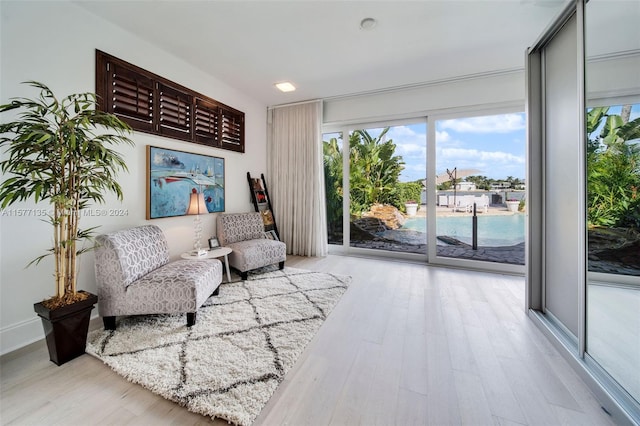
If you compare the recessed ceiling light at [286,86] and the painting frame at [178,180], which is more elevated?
the recessed ceiling light at [286,86]

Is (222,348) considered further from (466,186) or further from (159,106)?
(466,186)

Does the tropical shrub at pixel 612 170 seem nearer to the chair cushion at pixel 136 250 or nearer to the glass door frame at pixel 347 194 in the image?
the glass door frame at pixel 347 194

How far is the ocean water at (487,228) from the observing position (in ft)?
10.9

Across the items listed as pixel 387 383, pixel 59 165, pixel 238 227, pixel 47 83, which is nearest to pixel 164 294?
pixel 59 165

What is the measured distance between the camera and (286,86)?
3.62 meters

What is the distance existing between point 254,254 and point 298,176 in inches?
68.2

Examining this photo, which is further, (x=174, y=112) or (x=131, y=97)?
(x=174, y=112)

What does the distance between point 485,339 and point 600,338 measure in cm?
62

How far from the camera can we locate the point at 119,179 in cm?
238

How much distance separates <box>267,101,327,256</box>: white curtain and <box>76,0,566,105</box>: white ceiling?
91 cm

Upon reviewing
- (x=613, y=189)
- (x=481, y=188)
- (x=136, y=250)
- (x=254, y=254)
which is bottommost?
(x=254, y=254)

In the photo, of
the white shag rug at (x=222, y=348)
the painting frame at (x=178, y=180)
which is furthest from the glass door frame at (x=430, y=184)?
the painting frame at (x=178, y=180)

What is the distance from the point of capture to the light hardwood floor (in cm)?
121

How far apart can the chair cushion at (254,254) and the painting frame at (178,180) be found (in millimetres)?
729
